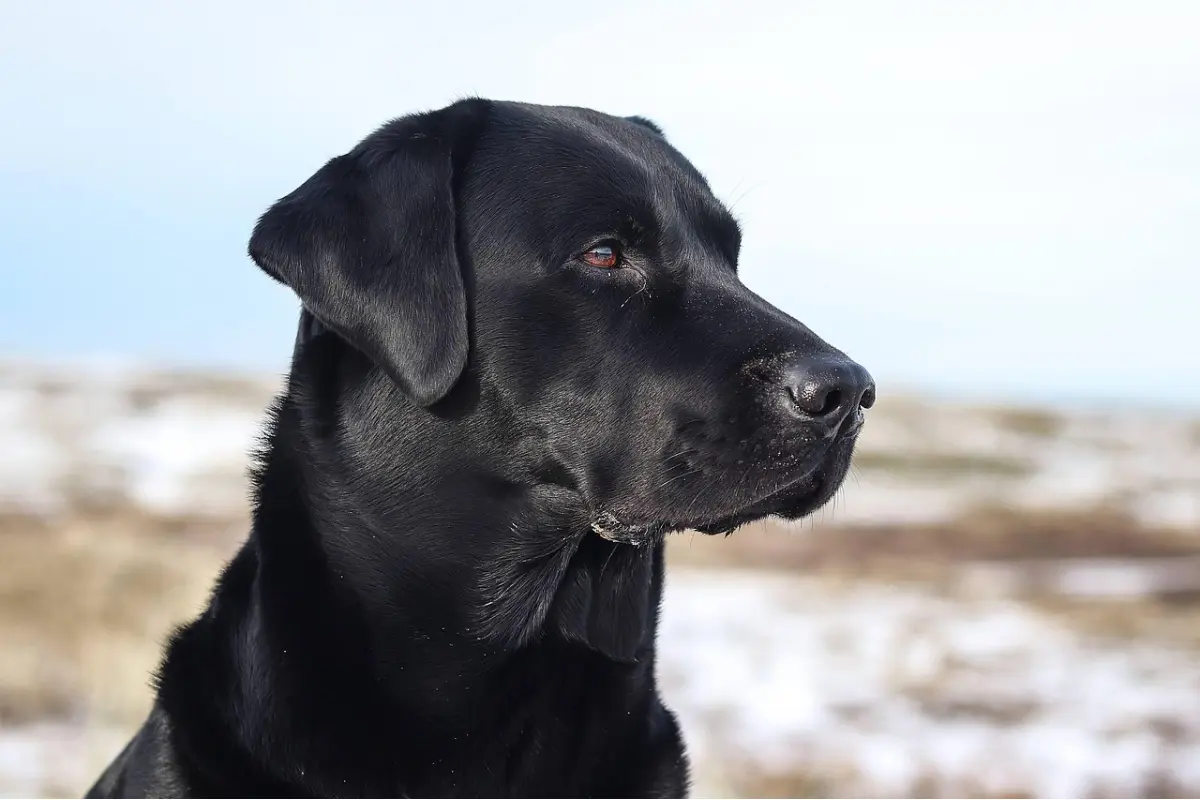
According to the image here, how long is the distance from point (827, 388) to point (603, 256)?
0.69m

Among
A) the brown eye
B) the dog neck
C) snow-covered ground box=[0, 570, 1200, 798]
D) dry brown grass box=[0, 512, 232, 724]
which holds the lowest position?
dry brown grass box=[0, 512, 232, 724]

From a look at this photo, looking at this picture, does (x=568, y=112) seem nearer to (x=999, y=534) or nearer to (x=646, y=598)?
(x=646, y=598)

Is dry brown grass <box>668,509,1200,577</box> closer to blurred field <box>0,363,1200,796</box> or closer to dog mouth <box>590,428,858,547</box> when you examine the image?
blurred field <box>0,363,1200,796</box>

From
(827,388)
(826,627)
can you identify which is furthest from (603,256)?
(826,627)

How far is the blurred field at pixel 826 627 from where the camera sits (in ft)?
23.5

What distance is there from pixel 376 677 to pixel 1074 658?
9048mm

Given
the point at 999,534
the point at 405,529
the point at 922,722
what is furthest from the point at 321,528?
the point at 999,534

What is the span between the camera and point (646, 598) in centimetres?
319

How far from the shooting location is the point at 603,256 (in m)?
3.01

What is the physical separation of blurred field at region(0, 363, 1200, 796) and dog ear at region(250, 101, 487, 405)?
4.78ft

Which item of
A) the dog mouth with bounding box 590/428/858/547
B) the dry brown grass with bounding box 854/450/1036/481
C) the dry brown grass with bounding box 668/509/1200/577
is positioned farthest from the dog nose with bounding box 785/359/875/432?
the dry brown grass with bounding box 854/450/1036/481

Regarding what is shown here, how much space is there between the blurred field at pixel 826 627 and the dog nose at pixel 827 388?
2.85 feet

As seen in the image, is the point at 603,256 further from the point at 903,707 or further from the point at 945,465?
the point at 945,465

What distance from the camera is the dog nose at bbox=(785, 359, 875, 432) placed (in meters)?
2.73
